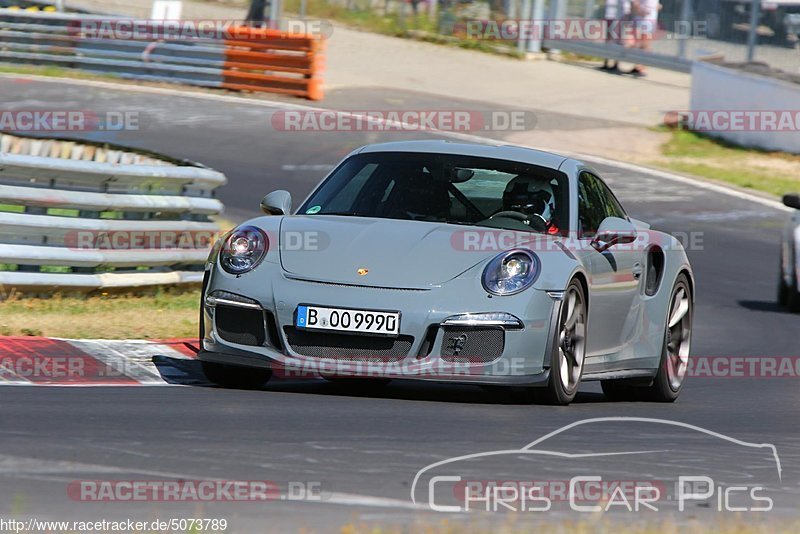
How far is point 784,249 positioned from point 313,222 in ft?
23.6

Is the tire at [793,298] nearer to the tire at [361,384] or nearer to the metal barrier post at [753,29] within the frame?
the tire at [361,384]

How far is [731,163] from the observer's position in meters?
23.2

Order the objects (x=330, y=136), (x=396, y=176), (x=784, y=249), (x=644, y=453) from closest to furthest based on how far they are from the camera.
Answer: (x=644, y=453) < (x=396, y=176) < (x=784, y=249) < (x=330, y=136)

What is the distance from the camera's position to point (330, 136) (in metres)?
22.4

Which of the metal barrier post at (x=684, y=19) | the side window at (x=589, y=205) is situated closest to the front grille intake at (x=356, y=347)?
Result: the side window at (x=589, y=205)

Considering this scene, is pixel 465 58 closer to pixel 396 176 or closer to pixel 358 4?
pixel 358 4

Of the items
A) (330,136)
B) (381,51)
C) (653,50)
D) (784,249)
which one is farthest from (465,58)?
(784,249)

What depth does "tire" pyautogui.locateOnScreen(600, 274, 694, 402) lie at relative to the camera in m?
8.74

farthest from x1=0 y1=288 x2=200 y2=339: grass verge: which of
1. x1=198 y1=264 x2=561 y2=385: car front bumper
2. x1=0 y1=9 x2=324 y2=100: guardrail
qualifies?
x1=0 y1=9 x2=324 y2=100: guardrail

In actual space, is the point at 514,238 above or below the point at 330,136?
above

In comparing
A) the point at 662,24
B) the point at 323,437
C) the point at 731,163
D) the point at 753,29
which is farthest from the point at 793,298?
the point at 662,24

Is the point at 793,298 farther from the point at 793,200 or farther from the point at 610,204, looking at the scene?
the point at 610,204

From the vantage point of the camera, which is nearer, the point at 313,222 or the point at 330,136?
the point at 313,222

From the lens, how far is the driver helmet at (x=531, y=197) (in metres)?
8.01
